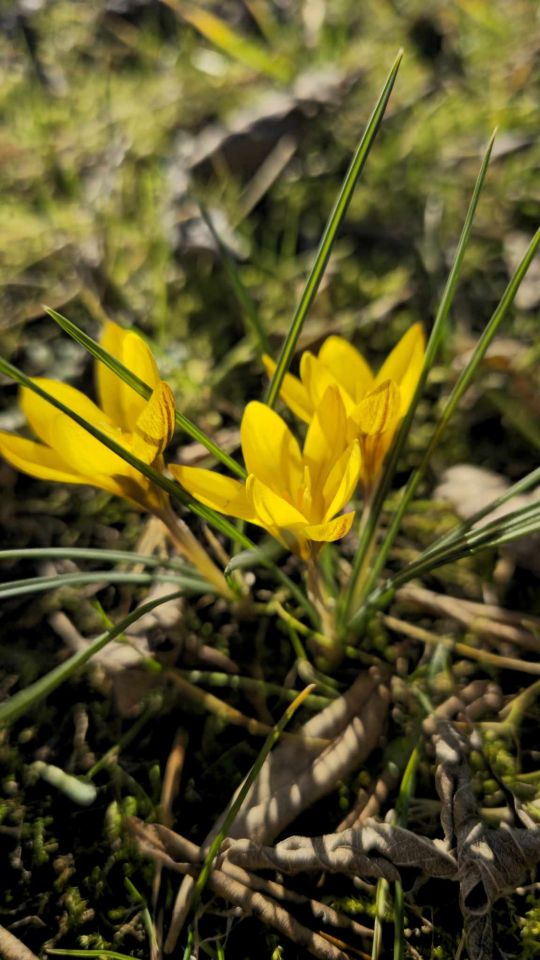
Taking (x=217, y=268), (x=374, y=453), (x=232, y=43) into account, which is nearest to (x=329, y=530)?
(x=374, y=453)

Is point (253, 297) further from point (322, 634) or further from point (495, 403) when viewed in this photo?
point (322, 634)

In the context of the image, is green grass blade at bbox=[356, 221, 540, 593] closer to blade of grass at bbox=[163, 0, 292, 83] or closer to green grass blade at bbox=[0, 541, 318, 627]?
green grass blade at bbox=[0, 541, 318, 627]

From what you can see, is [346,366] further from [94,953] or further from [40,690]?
[94,953]

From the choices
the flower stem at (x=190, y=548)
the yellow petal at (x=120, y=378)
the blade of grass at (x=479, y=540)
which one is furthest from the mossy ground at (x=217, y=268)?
the yellow petal at (x=120, y=378)

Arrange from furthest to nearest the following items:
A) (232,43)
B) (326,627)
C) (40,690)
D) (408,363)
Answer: (232,43) → (326,627) → (408,363) → (40,690)

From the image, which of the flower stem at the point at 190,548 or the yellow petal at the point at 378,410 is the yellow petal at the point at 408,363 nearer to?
the yellow petal at the point at 378,410

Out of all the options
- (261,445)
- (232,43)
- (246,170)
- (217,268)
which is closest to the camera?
(261,445)

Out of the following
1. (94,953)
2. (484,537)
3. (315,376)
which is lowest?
(94,953)
